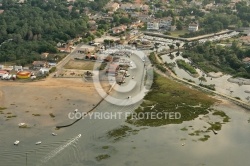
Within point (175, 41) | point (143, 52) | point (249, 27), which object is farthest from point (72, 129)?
point (249, 27)

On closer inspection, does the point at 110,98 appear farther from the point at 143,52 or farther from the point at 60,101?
the point at 143,52

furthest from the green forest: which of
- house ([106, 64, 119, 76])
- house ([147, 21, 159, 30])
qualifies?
house ([147, 21, 159, 30])

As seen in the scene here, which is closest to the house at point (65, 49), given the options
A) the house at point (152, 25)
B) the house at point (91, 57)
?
the house at point (91, 57)

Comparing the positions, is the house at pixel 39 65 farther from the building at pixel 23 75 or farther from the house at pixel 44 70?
the building at pixel 23 75

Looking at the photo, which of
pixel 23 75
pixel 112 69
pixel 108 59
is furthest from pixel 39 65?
pixel 112 69

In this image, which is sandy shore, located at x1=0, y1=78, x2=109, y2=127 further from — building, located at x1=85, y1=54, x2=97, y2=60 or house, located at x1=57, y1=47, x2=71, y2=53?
house, located at x1=57, y1=47, x2=71, y2=53
